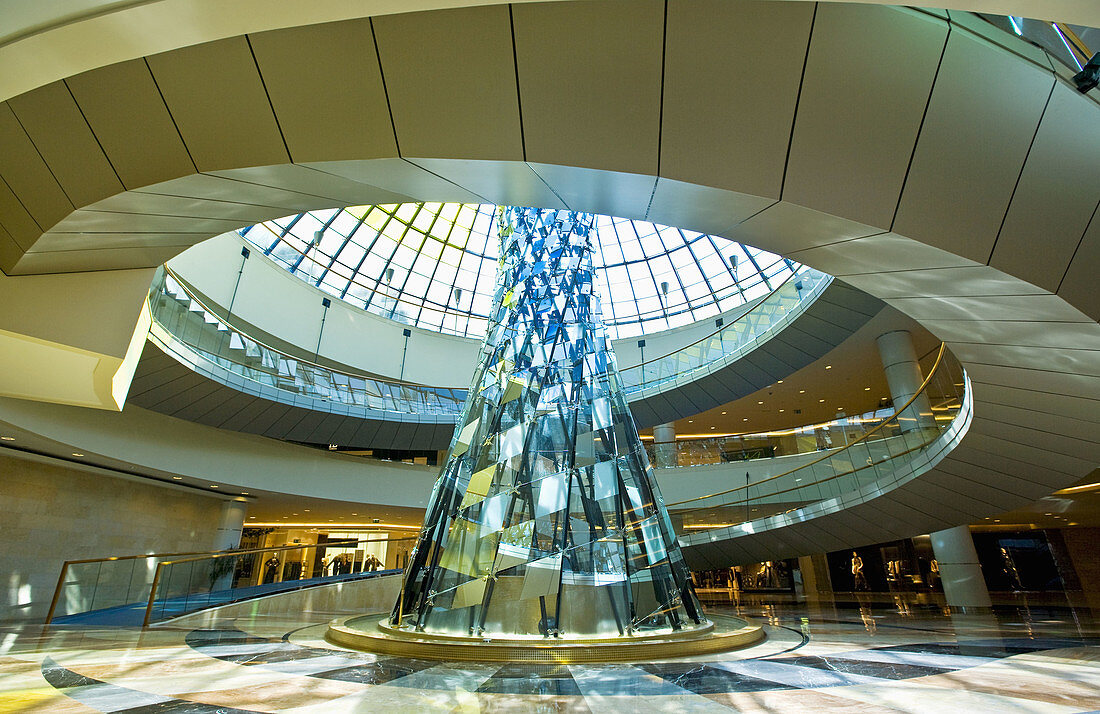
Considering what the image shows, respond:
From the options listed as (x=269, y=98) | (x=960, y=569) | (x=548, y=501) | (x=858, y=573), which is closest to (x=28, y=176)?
(x=269, y=98)

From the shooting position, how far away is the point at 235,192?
149 inches

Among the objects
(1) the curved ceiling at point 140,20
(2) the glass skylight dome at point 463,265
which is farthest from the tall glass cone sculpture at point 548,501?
(2) the glass skylight dome at point 463,265

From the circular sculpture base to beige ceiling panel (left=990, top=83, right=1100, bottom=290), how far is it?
4.97 metres

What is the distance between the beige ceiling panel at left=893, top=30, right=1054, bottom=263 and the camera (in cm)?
325

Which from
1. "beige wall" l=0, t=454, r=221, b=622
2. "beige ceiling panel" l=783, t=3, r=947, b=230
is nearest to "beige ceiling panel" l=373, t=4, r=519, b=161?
"beige ceiling panel" l=783, t=3, r=947, b=230

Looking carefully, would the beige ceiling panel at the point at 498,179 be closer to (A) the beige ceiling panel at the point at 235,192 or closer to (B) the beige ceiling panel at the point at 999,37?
(A) the beige ceiling panel at the point at 235,192

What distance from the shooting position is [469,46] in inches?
115

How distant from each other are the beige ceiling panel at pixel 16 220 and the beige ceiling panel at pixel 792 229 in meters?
4.86

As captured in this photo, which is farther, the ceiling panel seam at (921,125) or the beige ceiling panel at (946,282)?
the beige ceiling panel at (946,282)

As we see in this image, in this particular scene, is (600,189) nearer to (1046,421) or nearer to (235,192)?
(235,192)

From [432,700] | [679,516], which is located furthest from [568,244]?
[679,516]

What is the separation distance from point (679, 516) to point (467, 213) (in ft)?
49.0

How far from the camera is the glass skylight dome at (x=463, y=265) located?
21625mm

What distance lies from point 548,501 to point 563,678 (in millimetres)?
3088
